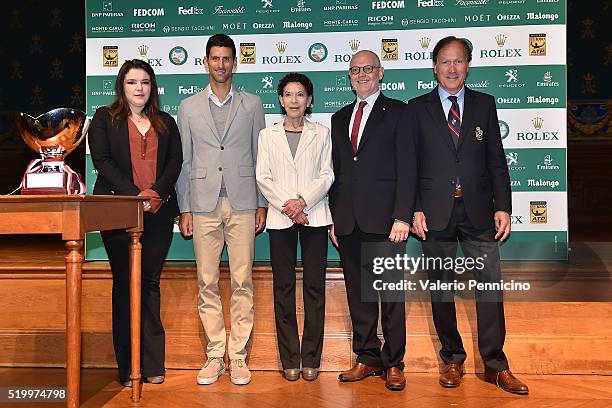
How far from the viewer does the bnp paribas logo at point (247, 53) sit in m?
4.09

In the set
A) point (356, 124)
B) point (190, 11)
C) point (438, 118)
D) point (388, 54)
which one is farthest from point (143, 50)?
point (438, 118)

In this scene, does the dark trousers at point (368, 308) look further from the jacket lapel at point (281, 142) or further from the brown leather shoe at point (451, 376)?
the jacket lapel at point (281, 142)

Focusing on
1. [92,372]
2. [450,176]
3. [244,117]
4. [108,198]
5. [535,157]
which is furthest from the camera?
[535,157]

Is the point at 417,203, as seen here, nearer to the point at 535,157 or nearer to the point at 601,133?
the point at 535,157

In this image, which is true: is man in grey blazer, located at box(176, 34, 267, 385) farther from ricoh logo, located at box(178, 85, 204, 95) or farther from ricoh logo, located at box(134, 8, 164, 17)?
ricoh logo, located at box(134, 8, 164, 17)

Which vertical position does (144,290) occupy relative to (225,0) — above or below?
below

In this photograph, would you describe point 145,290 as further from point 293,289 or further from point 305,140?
point 305,140

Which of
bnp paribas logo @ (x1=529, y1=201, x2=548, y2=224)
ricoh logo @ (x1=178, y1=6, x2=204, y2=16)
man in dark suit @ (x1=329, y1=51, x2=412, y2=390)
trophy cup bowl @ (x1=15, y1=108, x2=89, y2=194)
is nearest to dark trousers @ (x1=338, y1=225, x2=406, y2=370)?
man in dark suit @ (x1=329, y1=51, x2=412, y2=390)

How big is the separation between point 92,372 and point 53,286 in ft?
1.79

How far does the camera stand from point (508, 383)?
2.76m

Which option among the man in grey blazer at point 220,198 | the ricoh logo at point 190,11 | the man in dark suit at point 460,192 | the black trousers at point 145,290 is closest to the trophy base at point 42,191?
the black trousers at point 145,290

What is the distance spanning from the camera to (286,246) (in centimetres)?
293

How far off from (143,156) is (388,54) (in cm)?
193

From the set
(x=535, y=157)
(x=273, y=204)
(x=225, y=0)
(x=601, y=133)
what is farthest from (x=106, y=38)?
(x=601, y=133)
